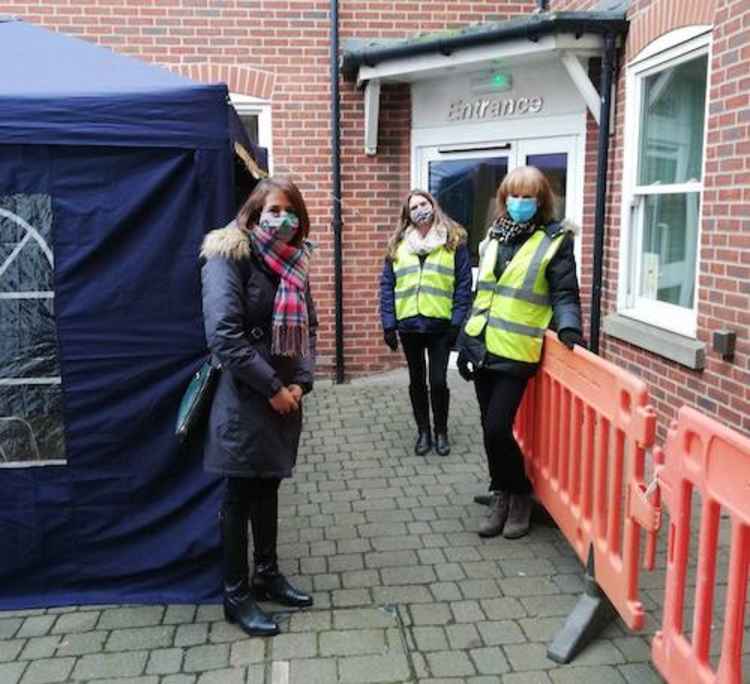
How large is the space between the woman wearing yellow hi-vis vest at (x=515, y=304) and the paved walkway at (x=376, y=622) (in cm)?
45

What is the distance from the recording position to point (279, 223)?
10.1 ft

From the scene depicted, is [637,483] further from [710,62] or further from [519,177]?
[710,62]

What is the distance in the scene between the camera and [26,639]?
10.3 feet

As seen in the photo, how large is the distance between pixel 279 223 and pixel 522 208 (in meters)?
1.27

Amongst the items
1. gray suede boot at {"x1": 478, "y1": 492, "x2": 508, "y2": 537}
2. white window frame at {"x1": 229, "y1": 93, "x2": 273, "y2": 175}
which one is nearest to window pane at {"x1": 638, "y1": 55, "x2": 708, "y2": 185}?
gray suede boot at {"x1": 478, "y1": 492, "x2": 508, "y2": 537}

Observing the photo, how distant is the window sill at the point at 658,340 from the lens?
4746mm

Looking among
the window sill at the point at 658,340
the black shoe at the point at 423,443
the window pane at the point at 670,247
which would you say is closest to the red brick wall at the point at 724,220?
the window sill at the point at 658,340

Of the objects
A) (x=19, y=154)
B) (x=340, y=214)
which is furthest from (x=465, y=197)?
(x=19, y=154)

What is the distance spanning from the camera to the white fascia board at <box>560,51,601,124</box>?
236 inches

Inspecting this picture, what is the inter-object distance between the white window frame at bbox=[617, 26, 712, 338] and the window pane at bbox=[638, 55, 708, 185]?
61mm

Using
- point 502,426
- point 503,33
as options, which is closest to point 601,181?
point 503,33

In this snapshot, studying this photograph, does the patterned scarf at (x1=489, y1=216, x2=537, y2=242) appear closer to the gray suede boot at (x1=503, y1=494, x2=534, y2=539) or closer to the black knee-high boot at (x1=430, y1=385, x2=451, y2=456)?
the gray suede boot at (x1=503, y1=494, x2=534, y2=539)

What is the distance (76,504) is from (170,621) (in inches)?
24.5

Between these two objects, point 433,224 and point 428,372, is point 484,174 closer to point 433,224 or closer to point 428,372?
point 433,224
